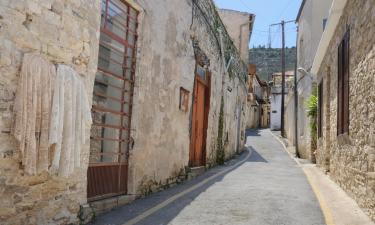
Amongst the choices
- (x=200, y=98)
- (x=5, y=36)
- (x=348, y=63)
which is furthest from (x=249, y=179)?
(x=5, y=36)

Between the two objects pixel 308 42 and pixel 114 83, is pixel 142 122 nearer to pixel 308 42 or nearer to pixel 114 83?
pixel 114 83

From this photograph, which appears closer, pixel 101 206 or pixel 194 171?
pixel 101 206

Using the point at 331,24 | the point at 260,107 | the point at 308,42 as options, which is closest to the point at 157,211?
the point at 331,24

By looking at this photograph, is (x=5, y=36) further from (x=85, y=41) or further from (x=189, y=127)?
(x=189, y=127)

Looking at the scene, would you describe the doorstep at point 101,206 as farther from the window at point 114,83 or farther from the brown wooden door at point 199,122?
the brown wooden door at point 199,122

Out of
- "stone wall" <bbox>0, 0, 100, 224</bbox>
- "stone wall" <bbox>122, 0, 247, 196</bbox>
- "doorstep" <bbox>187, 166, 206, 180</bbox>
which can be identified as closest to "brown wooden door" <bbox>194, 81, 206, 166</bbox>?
"doorstep" <bbox>187, 166, 206, 180</bbox>

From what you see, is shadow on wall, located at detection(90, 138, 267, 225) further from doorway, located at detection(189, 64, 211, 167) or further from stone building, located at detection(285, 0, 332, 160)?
stone building, located at detection(285, 0, 332, 160)

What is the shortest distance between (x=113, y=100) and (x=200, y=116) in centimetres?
617

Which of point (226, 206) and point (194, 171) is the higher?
point (194, 171)

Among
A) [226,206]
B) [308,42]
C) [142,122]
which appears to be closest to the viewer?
[226,206]

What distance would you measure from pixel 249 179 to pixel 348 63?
13.4ft

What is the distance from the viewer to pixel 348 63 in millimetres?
8469

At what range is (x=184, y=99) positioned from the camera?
10.6m

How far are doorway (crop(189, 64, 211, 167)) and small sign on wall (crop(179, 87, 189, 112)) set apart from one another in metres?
0.88
